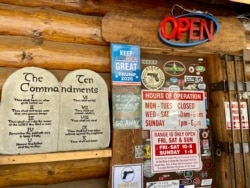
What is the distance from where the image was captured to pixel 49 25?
187cm

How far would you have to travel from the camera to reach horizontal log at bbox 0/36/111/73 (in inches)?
68.5

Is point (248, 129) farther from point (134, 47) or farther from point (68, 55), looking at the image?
point (68, 55)

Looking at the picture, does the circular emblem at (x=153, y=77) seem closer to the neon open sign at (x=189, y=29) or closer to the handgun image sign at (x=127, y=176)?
the neon open sign at (x=189, y=29)

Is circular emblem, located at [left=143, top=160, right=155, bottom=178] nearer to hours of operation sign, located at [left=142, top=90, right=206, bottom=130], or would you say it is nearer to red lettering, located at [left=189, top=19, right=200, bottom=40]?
hours of operation sign, located at [left=142, top=90, right=206, bottom=130]

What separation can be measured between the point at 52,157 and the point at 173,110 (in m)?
1.11

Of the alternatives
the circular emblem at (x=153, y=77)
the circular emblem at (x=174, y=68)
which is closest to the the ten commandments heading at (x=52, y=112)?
the circular emblem at (x=153, y=77)

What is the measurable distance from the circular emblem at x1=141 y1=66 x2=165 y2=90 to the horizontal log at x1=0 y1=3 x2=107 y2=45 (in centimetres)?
46

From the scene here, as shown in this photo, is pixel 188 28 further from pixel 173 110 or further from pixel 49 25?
pixel 49 25

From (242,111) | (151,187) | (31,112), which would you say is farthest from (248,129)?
(31,112)

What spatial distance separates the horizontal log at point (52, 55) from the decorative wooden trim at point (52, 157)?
2.16ft

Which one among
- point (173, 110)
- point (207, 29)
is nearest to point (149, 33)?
point (207, 29)

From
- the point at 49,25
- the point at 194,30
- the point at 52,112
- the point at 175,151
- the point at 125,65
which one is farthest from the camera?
the point at 194,30

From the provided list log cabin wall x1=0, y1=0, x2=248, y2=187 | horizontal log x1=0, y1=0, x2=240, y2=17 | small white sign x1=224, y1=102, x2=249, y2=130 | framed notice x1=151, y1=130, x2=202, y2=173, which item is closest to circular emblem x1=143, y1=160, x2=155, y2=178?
framed notice x1=151, y1=130, x2=202, y2=173

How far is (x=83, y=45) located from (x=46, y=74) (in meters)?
0.40
